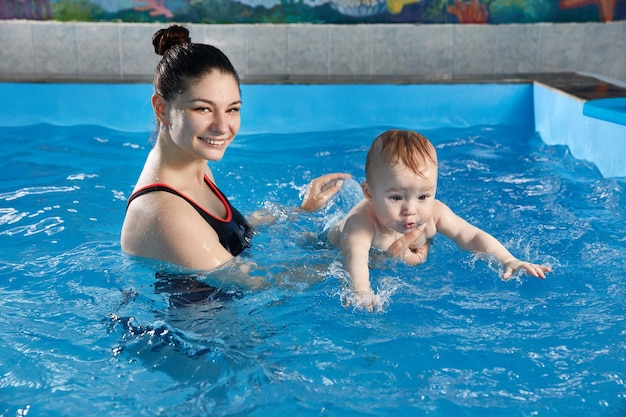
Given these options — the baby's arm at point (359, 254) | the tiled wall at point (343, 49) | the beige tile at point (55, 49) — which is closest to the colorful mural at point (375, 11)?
the tiled wall at point (343, 49)

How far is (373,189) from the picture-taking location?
309 cm

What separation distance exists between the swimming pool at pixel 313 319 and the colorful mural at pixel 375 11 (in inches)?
164

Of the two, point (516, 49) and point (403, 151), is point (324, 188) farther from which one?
point (516, 49)

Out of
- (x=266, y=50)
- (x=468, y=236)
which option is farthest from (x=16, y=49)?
(x=468, y=236)

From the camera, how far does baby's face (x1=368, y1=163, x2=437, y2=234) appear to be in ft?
9.64

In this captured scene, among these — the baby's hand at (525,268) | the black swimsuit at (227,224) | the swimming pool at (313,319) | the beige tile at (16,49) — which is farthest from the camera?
the beige tile at (16,49)

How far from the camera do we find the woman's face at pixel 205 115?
2.70 meters

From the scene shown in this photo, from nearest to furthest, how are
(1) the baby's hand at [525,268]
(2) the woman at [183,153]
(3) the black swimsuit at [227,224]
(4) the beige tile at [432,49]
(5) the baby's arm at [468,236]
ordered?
(2) the woman at [183,153] < (3) the black swimsuit at [227,224] < (1) the baby's hand at [525,268] < (5) the baby's arm at [468,236] < (4) the beige tile at [432,49]

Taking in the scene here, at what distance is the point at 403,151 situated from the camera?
2.95 metres

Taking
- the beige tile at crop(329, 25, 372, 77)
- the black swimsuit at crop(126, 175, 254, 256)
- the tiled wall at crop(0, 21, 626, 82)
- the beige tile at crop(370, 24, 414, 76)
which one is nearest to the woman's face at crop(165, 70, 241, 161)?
the black swimsuit at crop(126, 175, 254, 256)

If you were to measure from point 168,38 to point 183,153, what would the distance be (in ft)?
1.62

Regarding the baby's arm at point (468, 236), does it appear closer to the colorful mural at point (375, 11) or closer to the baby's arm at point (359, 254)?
the baby's arm at point (359, 254)

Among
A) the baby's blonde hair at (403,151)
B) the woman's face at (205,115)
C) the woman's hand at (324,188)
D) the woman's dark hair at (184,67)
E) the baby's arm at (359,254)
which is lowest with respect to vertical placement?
the baby's arm at (359,254)

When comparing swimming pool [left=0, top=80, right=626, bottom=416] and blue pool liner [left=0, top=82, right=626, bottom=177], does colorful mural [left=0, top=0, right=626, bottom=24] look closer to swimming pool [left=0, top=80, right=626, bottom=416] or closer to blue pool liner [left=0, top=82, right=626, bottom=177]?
blue pool liner [left=0, top=82, right=626, bottom=177]
